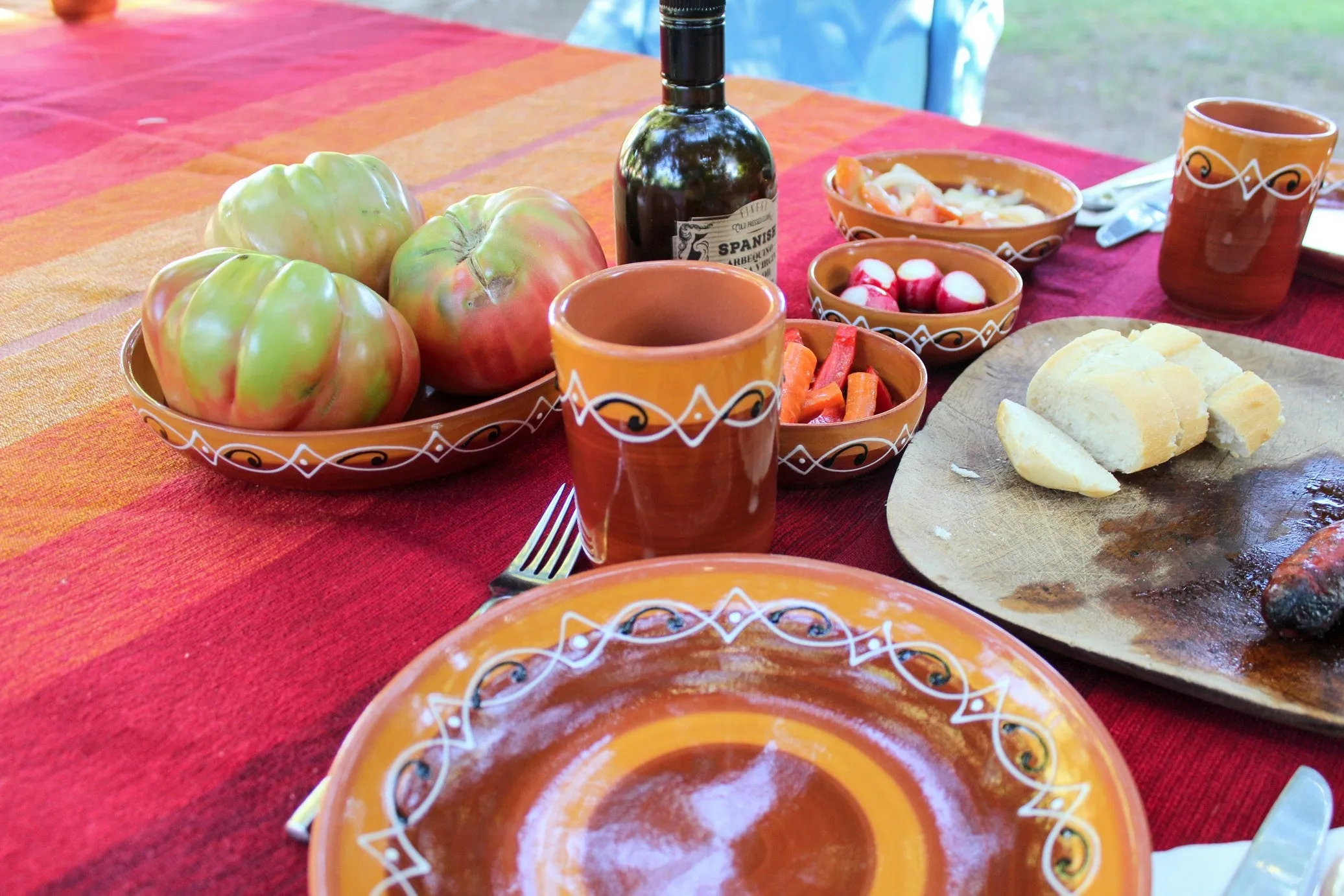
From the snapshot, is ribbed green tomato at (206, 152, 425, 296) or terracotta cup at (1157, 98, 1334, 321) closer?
ribbed green tomato at (206, 152, 425, 296)

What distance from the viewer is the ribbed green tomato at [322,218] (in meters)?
0.77

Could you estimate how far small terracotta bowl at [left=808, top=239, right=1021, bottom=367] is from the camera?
2.76 ft

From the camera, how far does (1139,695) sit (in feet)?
1.83

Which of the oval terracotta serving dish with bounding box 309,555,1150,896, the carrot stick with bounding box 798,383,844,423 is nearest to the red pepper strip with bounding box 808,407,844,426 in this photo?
the carrot stick with bounding box 798,383,844,423

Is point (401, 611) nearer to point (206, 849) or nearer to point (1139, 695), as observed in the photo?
point (206, 849)

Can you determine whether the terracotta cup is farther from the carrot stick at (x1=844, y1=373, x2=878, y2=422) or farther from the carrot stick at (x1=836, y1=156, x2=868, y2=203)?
the carrot stick at (x1=844, y1=373, x2=878, y2=422)

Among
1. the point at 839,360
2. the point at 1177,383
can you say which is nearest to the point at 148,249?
the point at 839,360

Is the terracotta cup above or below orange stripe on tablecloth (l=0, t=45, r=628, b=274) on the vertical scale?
above

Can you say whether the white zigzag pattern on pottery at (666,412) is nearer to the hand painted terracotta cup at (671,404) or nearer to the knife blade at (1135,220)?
the hand painted terracotta cup at (671,404)

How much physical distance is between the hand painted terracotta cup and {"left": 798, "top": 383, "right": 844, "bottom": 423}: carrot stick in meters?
0.14

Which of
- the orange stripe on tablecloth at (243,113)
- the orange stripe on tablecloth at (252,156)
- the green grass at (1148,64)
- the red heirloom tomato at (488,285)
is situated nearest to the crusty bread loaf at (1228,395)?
the red heirloom tomato at (488,285)

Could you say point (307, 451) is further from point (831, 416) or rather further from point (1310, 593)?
point (1310, 593)

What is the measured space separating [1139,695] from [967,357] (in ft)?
1.26

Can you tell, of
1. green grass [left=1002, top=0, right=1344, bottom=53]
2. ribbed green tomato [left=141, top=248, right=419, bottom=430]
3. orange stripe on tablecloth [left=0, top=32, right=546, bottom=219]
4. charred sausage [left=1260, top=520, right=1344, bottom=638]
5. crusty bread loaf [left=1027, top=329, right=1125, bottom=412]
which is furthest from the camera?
green grass [left=1002, top=0, right=1344, bottom=53]
